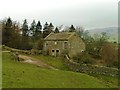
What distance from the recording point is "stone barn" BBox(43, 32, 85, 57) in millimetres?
52188

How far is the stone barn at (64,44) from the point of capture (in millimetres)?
52188

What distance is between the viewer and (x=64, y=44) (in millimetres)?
52562

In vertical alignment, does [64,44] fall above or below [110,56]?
above

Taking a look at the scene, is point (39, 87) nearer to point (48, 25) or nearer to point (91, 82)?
point (91, 82)

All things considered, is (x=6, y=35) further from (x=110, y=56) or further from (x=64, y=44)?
(x=110, y=56)

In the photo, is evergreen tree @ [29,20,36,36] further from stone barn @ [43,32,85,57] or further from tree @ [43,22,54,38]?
stone barn @ [43,32,85,57]

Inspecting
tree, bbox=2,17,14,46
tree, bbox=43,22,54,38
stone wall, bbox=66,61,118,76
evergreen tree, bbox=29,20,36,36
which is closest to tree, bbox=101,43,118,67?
stone wall, bbox=66,61,118,76

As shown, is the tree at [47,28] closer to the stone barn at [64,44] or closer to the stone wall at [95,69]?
the stone barn at [64,44]

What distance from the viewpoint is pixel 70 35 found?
174 feet

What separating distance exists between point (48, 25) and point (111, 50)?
144 feet

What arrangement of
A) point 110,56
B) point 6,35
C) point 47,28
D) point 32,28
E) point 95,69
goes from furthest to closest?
point 32,28, point 47,28, point 6,35, point 110,56, point 95,69

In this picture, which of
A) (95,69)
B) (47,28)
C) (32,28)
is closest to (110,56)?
(95,69)

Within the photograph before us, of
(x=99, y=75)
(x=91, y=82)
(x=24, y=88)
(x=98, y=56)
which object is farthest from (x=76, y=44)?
(x=24, y=88)

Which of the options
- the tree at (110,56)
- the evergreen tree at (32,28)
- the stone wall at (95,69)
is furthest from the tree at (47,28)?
the stone wall at (95,69)
